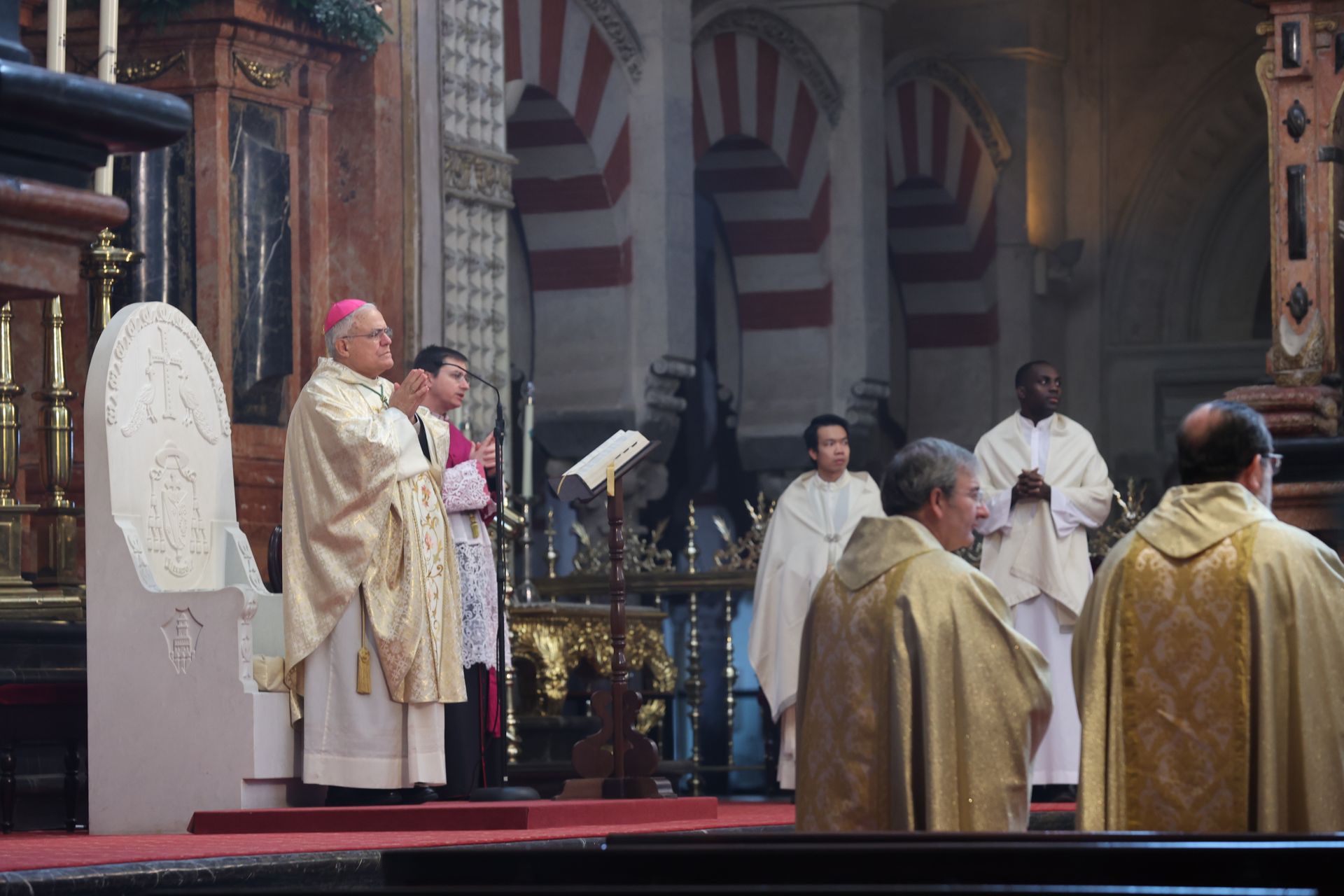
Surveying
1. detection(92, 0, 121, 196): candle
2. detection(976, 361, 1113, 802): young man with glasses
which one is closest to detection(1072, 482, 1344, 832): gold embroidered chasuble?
detection(92, 0, 121, 196): candle

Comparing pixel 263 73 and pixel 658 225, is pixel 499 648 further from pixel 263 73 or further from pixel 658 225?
pixel 658 225

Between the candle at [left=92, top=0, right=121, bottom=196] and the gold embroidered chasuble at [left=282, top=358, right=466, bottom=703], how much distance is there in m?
3.04

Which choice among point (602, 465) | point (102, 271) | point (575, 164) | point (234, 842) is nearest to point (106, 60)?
point (234, 842)

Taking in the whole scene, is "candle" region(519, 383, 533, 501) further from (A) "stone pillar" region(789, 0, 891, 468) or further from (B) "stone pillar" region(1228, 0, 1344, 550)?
(A) "stone pillar" region(789, 0, 891, 468)

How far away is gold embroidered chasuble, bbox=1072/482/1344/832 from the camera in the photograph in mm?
5082

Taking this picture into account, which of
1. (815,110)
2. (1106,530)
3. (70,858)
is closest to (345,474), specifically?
(70,858)

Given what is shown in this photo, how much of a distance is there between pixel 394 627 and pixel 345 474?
528 millimetres

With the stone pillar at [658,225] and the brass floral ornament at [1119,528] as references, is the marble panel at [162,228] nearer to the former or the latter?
the stone pillar at [658,225]

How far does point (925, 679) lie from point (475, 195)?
6.41 metres

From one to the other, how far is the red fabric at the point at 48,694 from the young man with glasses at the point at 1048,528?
143 inches

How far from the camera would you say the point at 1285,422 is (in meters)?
9.59

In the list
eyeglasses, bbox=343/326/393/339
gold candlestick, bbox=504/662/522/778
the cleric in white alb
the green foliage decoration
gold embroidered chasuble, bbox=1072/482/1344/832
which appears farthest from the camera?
the cleric in white alb

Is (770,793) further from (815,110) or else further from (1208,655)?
(1208,655)

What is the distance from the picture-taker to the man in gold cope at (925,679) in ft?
17.0
